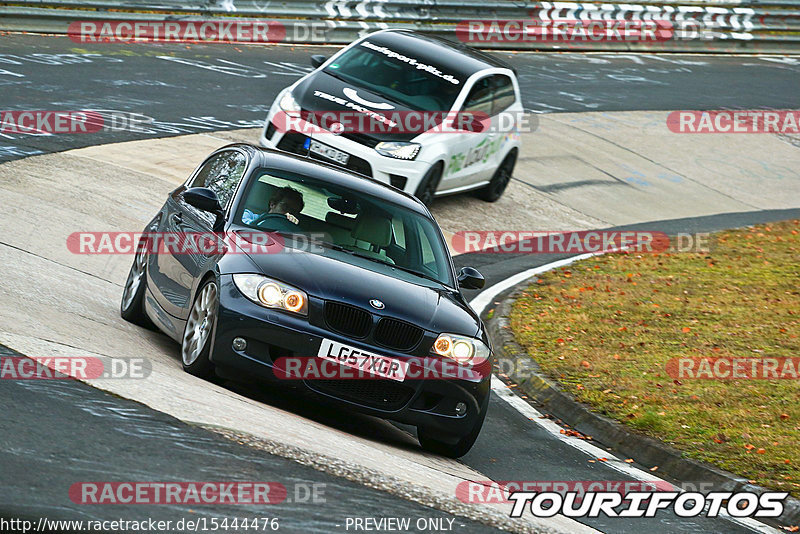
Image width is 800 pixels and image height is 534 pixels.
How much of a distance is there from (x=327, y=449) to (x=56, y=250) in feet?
17.4

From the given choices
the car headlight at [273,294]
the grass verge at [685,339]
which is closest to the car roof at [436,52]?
the grass verge at [685,339]

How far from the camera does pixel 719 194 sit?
69.7 ft

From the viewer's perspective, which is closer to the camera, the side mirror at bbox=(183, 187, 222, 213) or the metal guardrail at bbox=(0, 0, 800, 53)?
the side mirror at bbox=(183, 187, 222, 213)

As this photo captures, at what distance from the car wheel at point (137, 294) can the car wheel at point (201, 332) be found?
1.21m

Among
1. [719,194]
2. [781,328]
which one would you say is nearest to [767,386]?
[781,328]

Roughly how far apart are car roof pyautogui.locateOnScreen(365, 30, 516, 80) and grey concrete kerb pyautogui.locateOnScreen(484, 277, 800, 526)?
527 cm

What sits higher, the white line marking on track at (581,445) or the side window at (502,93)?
the side window at (502,93)

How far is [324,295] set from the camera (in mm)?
7418

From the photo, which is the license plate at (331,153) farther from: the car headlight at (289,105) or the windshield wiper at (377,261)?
the windshield wiper at (377,261)

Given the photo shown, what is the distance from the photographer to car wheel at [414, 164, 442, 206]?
15031 mm

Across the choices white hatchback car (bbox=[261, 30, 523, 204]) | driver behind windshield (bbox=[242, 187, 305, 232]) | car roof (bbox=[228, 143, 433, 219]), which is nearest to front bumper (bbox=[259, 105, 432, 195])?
white hatchback car (bbox=[261, 30, 523, 204])

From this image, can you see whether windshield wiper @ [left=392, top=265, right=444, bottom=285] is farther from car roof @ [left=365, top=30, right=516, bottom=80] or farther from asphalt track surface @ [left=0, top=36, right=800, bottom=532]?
car roof @ [left=365, top=30, right=516, bottom=80]

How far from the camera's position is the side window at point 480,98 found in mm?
16094

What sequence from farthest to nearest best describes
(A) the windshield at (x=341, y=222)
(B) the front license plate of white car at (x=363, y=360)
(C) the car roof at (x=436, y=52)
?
(C) the car roof at (x=436, y=52), (A) the windshield at (x=341, y=222), (B) the front license plate of white car at (x=363, y=360)
